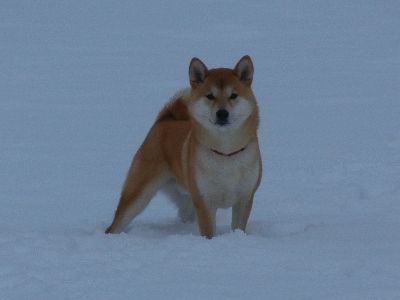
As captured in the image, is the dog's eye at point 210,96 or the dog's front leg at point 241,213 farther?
the dog's front leg at point 241,213

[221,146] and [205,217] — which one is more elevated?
[221,146]

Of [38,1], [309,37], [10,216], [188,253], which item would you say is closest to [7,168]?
[10,216]

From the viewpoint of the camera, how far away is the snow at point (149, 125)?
4.62m

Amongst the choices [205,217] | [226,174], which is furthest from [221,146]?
[205,217]

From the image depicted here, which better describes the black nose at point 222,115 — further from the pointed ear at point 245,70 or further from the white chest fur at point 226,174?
the pointed ear at point 245,70

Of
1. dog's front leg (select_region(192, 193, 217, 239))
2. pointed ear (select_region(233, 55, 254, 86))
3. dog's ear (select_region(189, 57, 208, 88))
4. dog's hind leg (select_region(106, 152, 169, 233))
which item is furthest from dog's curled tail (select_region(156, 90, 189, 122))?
dog's front leg (select_region(192, 193, 217, 239))

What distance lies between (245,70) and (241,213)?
3.14ft

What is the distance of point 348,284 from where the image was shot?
4.41 metres

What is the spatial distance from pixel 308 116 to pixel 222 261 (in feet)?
21.1

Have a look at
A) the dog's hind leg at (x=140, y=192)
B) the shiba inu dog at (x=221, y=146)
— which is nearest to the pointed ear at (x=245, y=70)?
the shiba inu dog at (x=221, y=146)

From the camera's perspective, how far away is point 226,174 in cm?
591

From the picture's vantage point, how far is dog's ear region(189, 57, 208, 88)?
6119 mm

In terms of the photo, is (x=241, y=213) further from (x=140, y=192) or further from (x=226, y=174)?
(x=140, y=192)

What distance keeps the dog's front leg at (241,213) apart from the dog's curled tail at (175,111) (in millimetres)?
1013
